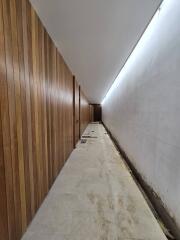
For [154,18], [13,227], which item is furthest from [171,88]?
[13,227]

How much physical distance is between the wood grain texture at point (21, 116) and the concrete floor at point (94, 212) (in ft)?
0.61

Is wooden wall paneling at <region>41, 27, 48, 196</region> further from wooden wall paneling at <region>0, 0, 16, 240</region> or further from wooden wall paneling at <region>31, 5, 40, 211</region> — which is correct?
wooden wall paneling at <region>0, 0, 16, 240</region>

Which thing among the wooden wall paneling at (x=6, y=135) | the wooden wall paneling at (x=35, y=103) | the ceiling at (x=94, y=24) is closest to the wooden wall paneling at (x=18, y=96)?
the wooden wall paneling at (x=6, y=135)

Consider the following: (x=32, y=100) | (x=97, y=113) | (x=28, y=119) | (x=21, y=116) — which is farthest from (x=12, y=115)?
(x=97, y=113)

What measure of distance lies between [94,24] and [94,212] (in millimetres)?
2507

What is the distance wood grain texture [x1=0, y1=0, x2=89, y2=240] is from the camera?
1177mm

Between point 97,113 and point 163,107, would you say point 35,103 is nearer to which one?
point 163,107

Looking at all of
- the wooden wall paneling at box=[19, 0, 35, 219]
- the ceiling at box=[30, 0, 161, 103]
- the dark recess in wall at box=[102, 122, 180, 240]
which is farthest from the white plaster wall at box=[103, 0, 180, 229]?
the wooden wall paneling at box=[19, 0, 35, 219]

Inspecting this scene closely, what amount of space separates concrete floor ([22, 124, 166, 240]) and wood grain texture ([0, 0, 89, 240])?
0.19m

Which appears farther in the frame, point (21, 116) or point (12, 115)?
point (21, 116)

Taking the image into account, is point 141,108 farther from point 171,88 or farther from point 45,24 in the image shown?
point 45,24

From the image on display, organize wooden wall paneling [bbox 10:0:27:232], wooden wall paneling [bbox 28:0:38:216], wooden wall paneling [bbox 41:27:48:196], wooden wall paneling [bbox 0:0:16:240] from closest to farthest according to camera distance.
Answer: wooden wall paneling [bbox 0:0:16:240] < wooden wall paneling [bbox 10:0:27:232] < wooden wall paneling [bbox 28:0:38:216] < wooden wall paneling [bbox 41:27:48:196]

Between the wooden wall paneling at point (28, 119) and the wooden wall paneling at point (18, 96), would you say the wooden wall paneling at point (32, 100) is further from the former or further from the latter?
the wooden wall paneling at point (18, 96)

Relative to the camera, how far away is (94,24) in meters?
2.17
